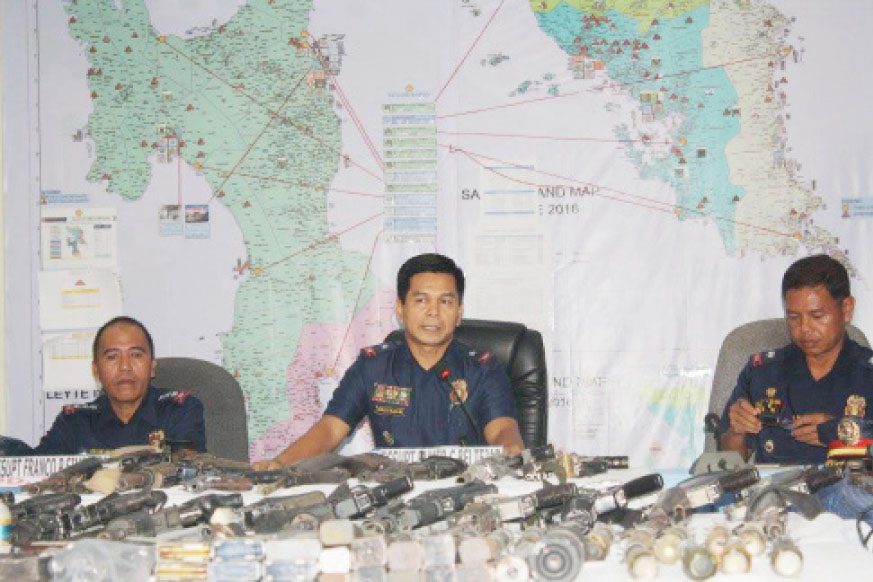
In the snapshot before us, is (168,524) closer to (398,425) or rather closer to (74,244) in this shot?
(398,425)

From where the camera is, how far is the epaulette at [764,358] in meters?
3.60

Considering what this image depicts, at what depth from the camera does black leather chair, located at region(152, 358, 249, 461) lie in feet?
12.0

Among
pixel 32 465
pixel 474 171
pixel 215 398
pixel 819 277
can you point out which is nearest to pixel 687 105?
pixel 474 171

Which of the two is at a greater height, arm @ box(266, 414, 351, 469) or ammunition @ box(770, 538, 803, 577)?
ammunition @ box(770, 538, 803, 577)

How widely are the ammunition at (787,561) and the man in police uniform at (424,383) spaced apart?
1813mm

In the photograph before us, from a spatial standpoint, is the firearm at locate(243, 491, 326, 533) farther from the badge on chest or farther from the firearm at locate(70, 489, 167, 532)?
the badge on chest

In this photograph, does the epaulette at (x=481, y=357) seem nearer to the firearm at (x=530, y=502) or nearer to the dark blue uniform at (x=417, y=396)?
the dark blue uniform at (x=417, y=396)

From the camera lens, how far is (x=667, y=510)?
77.5 inches

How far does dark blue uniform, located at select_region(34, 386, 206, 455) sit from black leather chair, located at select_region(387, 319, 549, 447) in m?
0.92

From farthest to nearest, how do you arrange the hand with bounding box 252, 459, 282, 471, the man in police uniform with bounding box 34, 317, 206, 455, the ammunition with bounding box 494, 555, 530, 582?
1. the man in police uniform with bounding box 34, 317, 206, 455
2. the hand with bounding box 252, 459, 282, 471
3. the ammunition with bounding box 494, 555, 530, 582

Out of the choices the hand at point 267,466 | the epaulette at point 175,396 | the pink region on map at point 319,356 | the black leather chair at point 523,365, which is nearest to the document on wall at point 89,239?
the pink region on map at point 319,356

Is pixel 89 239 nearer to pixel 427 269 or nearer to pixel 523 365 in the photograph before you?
pixel 427 269

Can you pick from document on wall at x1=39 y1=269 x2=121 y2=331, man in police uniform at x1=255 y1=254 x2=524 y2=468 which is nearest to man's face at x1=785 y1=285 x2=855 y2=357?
man in police uniform at x1=255 y1=254 x2=524 y2=468

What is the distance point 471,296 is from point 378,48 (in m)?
1.08
